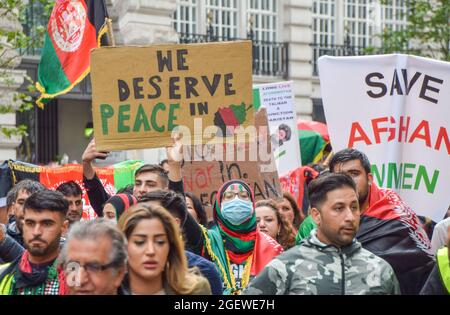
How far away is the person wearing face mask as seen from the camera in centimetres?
721

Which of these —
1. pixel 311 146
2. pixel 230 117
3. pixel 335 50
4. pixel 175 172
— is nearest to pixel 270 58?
pixel 335 50

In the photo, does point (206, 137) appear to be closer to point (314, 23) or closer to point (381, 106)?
point (381, 106)

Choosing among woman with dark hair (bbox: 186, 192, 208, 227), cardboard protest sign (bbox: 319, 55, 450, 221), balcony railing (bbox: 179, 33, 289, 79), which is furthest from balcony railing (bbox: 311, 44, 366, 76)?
woman with dark hair (bbox: 186, 192, 208, 227)

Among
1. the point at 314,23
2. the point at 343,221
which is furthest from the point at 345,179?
the point at 314,23

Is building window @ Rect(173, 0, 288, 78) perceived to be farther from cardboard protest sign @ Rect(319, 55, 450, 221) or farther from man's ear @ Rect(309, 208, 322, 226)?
man's ear @ Rect(309, 208, 322, 226)

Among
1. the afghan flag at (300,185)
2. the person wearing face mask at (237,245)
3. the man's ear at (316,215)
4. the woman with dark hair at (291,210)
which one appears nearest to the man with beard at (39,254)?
the man's ear at (316,215)

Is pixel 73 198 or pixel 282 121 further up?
pixel 282 121

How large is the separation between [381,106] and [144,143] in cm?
202

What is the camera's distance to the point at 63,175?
36.1ft

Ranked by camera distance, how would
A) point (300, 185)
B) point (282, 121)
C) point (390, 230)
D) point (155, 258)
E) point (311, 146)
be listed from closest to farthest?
point (155, 258), point (390, 230), point (300, 185), point (282, 121), point (311, 146)

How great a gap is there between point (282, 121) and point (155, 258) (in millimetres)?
7965

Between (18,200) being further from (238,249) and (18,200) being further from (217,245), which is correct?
(238,249)

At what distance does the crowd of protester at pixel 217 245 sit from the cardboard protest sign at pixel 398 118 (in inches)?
35.1

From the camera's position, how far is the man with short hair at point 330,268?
5.29 metres
